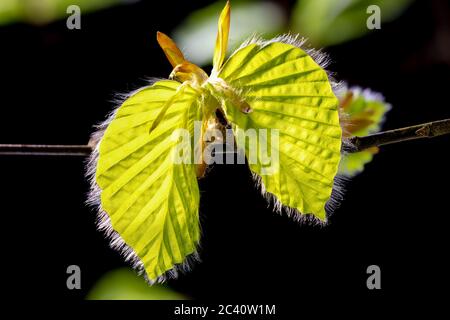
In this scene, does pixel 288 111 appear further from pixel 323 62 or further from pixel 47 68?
pixel 47 68

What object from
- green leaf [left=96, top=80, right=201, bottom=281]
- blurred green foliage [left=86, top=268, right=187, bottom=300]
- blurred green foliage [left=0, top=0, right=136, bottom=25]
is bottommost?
blurred green foliage [left=86, top=268, right=187, bottom=300]

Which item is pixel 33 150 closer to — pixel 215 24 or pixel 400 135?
pixel 400 135

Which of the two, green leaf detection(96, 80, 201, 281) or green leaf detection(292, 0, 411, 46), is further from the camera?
green leaf detection(292, 0, 411, 46)

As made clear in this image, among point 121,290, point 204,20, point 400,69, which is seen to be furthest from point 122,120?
point 400,69

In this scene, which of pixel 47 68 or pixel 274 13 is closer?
pixel 274 13

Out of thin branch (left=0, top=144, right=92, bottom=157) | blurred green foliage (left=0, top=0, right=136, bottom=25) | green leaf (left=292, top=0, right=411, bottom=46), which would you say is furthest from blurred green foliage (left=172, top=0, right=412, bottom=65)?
thin branch (left=0, top=144, right=92, bottom=157)

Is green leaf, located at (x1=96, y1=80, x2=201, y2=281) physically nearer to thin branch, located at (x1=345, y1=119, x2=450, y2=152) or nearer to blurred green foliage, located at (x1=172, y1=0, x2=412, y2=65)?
thin branch, located at (x1=345, y1=119, x2=450, y2=152)
